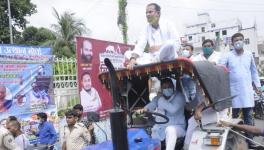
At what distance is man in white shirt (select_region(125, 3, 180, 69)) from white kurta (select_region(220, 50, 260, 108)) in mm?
1587

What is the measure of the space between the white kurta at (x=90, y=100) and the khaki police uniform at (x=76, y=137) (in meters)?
3.14

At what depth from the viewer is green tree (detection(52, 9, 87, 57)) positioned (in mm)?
34250

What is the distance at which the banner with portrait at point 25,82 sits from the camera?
8828 mm

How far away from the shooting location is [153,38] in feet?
17.7

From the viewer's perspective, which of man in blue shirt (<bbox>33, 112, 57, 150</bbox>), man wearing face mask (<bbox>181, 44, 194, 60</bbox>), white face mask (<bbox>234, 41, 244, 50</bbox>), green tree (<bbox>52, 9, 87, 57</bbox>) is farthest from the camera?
green tree (<bbox>52, 9, 87, 57</bbox>)

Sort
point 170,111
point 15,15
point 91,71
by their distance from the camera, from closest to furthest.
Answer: point 170,111
point 91,71
point 15,15

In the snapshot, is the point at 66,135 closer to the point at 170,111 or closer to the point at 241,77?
the point at 170,111

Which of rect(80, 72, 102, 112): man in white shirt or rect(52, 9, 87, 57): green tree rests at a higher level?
rect(52, 9, 87, 57): green tree

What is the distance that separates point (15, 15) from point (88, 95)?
24.0m

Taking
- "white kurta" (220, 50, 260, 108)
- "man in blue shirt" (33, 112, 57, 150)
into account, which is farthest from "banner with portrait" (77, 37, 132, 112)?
"white kurta" (220, 50, 260, 108)

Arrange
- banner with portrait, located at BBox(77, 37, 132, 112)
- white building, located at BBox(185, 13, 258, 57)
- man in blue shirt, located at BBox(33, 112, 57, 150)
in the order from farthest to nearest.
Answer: white building, located at BBox(185, 13, 258, 57) → banner with portrait, located at BBox(77, 37, 132, 112) → man in blue shirt, located at BBox(33, 112, 57, 150)

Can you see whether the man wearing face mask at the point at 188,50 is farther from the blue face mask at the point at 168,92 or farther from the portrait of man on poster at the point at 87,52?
the portrait of man on poster at the point at 87,52

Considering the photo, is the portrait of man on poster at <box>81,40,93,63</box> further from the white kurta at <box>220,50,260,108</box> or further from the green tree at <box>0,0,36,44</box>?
the green tree at <box>0,0,36,44</box>

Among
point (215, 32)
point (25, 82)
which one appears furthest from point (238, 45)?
Answer: point (215, 32)
